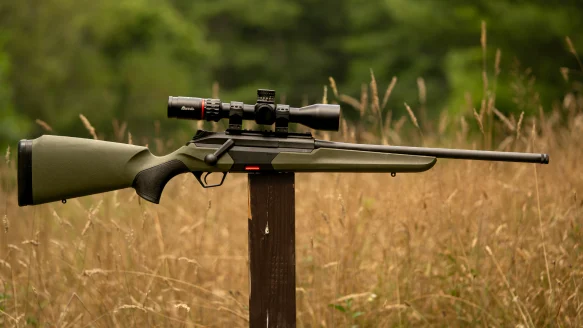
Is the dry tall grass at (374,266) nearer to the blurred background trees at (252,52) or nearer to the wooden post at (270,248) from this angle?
the wooden post at (270,248)

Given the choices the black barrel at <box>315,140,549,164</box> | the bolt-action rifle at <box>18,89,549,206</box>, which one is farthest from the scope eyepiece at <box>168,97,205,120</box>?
the black barrel at <box>315,140,549,164</box>

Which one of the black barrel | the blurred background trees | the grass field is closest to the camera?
the black barrel

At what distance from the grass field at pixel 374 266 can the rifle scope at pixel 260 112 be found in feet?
2.19

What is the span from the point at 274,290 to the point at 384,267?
1224mm

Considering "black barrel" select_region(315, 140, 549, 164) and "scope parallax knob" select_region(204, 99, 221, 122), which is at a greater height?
"scope parallax knob" select_region(204, 99, 221, 122)

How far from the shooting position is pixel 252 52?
2928cm

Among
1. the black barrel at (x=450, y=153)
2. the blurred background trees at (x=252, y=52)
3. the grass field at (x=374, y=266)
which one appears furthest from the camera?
the blurred background trees at (x=252, y=52)

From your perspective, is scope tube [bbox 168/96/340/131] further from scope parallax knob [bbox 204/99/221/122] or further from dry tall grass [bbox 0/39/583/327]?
dry tall grass [bbox 0/39/583/327]

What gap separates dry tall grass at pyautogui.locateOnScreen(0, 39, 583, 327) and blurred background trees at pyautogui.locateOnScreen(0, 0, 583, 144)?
100 cm

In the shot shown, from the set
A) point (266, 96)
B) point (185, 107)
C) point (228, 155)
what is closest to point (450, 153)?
point (266, 96)

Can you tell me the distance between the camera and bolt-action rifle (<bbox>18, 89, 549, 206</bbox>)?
3.21 meters

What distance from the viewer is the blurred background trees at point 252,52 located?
13281mm

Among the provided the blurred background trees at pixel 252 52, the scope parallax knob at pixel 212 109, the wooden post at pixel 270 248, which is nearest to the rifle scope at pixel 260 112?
the scope parallax knob at pixel 212 109

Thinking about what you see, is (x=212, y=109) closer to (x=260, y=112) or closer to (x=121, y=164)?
(x=260, y=112)
